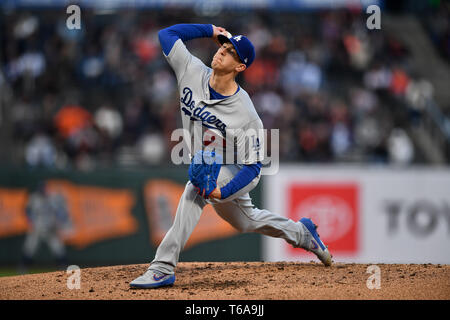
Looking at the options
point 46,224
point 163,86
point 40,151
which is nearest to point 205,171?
point 46,224

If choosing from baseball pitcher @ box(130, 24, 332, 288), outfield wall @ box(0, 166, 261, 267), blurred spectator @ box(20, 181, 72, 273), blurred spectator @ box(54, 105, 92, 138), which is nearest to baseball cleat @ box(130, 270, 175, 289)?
baseball pitcher @ box(130, 24, 332, 288)

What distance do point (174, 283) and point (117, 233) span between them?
5.56 meters

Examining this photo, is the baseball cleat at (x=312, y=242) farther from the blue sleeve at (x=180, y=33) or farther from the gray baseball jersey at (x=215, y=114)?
the blue sleeve at (x=180, y=33)

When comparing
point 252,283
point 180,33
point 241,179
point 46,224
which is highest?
point 180,33

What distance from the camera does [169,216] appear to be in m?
10.5

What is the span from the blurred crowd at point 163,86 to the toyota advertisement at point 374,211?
1417 mm

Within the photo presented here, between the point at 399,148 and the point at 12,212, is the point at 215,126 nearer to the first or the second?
the point at 12,212

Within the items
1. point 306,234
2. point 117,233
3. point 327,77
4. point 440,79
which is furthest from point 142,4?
point 306,234

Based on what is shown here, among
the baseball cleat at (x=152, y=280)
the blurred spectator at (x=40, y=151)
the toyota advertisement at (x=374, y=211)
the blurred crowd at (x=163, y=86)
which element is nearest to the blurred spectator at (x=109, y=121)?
the blurred crowd at (x=163, y=86)

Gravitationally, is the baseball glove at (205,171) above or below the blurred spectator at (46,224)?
above

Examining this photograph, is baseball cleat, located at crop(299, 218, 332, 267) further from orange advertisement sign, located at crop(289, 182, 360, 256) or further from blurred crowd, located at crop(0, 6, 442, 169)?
blurred crowd, located at crop(0, 6, 442, 169)

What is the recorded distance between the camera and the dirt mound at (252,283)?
4785 millimetres

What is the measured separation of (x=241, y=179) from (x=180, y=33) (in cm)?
130

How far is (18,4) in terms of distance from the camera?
45.3ft
